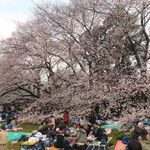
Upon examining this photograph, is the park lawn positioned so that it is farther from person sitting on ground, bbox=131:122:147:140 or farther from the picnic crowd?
person sitting on ground, bbox=131:122:147:140

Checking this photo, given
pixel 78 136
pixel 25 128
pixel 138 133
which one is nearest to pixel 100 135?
pixel 78 136

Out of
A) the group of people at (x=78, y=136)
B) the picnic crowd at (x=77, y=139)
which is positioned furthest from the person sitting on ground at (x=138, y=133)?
the group of people at (x=78, y=136)

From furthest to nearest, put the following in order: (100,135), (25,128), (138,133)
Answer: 1. (25,128)
2. (100,135)
3. (138,133)

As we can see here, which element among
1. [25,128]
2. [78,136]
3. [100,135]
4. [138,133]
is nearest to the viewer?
[138,133]

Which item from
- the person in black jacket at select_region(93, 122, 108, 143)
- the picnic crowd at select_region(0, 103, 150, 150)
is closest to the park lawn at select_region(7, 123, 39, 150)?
the picnic crowd at select_region(0, 103, 150, 150)

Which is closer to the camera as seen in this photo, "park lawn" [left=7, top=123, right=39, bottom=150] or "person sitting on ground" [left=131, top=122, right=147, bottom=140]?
"person sitting on ground" [left=131, top=122, right=147, bottom=140]

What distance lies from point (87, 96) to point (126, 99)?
2009mm

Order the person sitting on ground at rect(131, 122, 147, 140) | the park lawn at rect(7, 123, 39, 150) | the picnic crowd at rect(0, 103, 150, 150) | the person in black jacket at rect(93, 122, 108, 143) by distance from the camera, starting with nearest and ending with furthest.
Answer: the picnic crowd at rect(0, 103, 150, 150) < the person sitting on ground at rect(131, 122, 147, 140) < the person in black jacket at rect(93, 122, 108, 143) < the park lawn at rect(7, 123, 39, 150)

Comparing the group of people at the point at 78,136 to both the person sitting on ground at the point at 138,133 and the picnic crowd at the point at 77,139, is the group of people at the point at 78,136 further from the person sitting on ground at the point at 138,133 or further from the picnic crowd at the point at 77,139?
the person sitting on ground at the point at 138,133

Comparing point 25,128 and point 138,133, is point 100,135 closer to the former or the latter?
point 138,133

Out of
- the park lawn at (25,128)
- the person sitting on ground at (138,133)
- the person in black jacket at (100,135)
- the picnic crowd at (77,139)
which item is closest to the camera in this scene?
the picnic crowd at (77,139)

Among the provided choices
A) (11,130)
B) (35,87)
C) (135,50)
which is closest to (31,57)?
(35,87)

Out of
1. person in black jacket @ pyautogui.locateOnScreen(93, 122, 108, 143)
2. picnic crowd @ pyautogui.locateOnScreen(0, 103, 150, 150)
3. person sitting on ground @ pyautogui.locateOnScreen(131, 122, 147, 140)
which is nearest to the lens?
picnic crowd @ pyautogui.locateOnScreen(0, 103, 150, 150)

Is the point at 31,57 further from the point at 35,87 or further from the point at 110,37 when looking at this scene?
the point at 110,37
